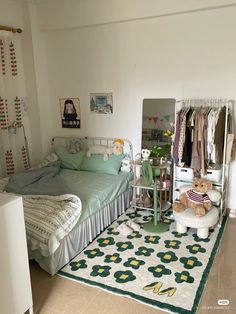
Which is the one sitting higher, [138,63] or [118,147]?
[138,63]

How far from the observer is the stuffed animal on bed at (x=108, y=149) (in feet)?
13.6

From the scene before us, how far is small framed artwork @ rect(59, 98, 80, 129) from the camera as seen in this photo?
4.53m

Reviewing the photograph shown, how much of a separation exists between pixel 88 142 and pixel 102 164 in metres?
0.61

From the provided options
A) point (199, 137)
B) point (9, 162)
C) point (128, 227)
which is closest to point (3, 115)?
point (9, 162)

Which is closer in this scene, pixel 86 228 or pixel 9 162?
pixel 86 228

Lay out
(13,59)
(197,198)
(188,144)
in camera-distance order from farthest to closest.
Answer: (13,59), (188,144), (197,198)

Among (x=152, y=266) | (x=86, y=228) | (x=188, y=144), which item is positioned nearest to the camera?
(x=152, y=266)

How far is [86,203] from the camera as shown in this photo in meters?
3.16

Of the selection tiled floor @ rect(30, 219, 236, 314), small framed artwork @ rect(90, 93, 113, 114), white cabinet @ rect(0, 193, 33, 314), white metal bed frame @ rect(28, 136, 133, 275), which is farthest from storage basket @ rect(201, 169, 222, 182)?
white cabinet @ rect(0, 193, 33, 314)

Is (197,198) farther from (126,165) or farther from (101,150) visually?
(101,150)

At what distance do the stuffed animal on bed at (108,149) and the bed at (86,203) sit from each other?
85mm

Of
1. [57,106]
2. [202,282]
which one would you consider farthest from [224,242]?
[57,106]

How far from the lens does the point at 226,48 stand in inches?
135

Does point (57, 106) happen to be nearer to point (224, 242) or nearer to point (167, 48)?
point (167, 48)
